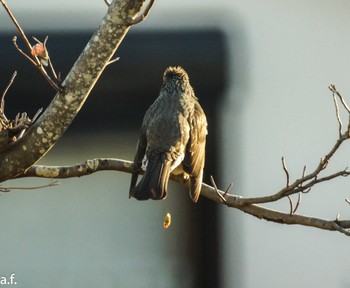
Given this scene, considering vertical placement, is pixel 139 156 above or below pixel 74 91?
below

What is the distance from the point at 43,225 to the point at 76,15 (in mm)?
2006

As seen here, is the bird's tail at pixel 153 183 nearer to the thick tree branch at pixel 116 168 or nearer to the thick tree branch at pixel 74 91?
the thick tree branch at pixel 116 168

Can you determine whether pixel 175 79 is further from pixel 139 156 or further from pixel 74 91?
pixel 74 91

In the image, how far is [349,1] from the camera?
1114cm

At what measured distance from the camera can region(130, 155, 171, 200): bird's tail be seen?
18.9ft

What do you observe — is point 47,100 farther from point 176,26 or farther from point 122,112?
point 176,26

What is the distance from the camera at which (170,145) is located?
20.5 feet

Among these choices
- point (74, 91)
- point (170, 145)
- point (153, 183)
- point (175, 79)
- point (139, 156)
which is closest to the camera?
point (74, 91)

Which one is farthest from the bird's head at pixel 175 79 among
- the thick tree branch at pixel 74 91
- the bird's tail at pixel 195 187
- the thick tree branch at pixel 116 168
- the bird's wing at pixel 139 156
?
the thick tree branch at pixel 74 91

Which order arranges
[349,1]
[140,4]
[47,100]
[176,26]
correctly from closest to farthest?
[140,4] → [47,100] → [176,26] → [349,1]

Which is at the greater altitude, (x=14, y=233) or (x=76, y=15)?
(x=76, y=15)

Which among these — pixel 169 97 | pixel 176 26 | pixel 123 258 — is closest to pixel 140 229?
pixel 123 258

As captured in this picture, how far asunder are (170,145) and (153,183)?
0.49 metres

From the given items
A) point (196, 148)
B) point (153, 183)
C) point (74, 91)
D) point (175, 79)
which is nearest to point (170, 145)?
point (196, 148)
